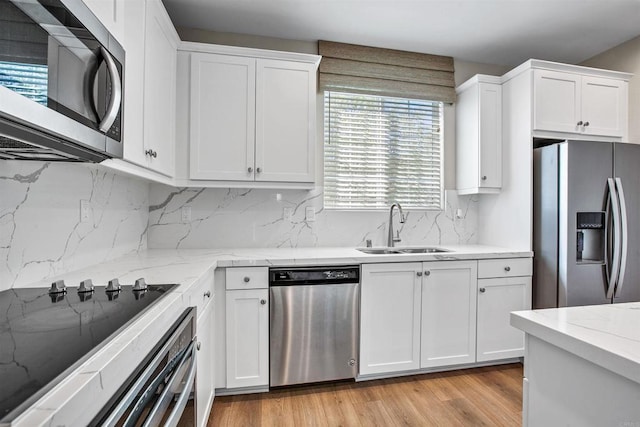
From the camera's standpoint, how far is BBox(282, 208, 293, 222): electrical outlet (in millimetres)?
2697

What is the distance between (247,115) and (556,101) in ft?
7.83

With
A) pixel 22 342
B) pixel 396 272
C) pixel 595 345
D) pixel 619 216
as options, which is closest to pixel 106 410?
pixel 22 342

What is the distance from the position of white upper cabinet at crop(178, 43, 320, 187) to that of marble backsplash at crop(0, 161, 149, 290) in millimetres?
552

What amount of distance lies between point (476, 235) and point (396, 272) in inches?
51.8

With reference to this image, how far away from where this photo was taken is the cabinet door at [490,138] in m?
2.75

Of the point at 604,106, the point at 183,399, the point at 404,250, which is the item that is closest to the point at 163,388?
the point at 183,399

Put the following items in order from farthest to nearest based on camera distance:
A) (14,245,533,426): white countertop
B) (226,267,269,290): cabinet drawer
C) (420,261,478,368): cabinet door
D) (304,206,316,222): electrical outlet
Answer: (304,206,316,222): electrical outlet, (420,261,478,368): cabinet door, (226,267,269,290): cabinet drawer, (14,245,533,426): white countertop

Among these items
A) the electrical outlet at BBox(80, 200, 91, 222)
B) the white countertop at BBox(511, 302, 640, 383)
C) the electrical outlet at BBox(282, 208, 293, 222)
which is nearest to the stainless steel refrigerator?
the white countertop at BBox(511, 302, 640, 383)

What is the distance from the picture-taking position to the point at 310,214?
2.75 metres

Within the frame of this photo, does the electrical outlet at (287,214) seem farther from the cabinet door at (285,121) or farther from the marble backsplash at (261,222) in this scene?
the cabinet door at (285,121)

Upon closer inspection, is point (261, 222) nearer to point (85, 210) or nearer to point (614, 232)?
point (85, 210)

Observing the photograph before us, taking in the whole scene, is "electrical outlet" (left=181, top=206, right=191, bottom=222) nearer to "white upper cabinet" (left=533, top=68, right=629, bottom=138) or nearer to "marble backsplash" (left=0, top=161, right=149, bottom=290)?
"marble backsplash" (left=0, top=161, right=149, bottom=290)

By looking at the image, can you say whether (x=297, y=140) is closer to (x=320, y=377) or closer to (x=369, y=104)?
(x=369, y=104)

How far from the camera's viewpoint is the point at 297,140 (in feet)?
7.77
